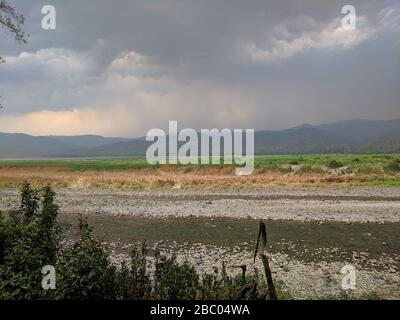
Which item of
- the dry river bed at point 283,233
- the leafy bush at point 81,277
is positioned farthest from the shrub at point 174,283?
the dry river bed at point 283,233

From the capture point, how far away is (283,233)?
2116 cm

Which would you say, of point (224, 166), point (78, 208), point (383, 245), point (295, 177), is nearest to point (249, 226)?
point (383, 245)

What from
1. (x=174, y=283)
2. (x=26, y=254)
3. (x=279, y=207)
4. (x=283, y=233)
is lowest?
(x=279, y=207)

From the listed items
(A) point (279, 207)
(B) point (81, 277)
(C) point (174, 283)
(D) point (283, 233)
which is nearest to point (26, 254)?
(B) point (81, 277)

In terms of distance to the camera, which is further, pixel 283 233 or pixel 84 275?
pixel 283 233

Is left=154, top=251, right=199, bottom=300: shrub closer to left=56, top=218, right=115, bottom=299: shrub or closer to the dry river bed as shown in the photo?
left=56, top=218, right=115, bottom=299: shrub

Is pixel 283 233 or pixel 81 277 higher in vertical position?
pixel 81 277

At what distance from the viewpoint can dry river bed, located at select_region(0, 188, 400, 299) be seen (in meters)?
13.7

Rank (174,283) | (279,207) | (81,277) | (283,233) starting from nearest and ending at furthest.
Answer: (81,277)
(174,283)
(283,233)
(279,207)

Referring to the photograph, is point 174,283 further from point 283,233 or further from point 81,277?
point 283,233

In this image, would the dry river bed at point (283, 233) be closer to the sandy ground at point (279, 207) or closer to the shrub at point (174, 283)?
the sandy ground at point (279, 207)
